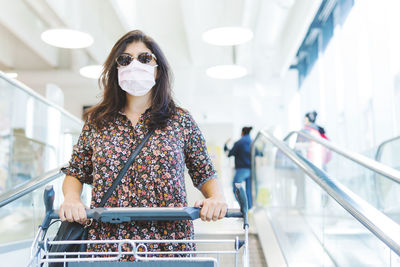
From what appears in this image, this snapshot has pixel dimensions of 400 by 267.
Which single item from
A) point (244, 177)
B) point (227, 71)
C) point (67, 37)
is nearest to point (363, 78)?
point (244, 177)

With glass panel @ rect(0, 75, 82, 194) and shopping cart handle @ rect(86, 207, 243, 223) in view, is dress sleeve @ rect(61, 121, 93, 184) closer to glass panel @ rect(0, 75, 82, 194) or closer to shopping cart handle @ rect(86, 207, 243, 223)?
shopping cart handle @ rect(86, 207, 243, 223)

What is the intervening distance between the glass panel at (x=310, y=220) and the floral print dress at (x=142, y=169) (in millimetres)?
898

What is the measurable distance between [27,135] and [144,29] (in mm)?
6204

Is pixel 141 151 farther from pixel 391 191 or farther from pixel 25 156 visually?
pixel 25 156

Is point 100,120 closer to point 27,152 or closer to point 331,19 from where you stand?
point 27,152

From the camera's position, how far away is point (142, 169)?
1.62 metres

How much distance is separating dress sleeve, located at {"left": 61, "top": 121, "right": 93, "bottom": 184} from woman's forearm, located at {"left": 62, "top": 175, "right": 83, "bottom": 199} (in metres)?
0.02

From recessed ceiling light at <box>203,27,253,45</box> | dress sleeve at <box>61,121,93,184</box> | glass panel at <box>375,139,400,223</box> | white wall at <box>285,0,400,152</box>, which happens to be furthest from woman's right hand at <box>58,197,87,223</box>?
recessed ceiling light at <box>203,27,253,45</box>

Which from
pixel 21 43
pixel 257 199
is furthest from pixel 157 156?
pixel 21 43

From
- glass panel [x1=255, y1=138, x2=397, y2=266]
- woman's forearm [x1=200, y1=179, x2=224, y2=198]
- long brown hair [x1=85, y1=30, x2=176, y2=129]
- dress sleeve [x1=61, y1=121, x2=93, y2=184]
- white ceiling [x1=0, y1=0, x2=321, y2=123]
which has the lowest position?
glass panel [x1=255, y1=138, x2=397, y2=266]

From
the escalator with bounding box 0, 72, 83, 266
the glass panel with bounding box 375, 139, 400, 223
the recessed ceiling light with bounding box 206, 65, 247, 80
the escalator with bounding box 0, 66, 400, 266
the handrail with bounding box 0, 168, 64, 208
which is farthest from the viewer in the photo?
the recessed ceiling light with bounding box 206, 65, 247, 80

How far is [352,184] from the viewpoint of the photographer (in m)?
5.03

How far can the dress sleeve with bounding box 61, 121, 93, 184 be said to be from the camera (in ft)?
5.65

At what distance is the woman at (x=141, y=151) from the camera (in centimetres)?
157
